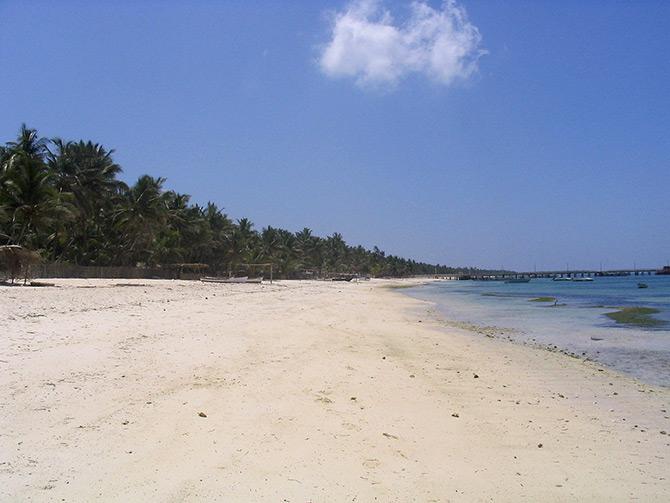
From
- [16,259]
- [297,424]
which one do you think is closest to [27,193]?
[16,259]

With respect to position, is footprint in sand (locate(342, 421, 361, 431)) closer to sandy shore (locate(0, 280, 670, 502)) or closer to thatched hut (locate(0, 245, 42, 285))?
sandy shore (locate(0, 280, 670, 502))

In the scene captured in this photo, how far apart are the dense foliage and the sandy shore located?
26.0 meters

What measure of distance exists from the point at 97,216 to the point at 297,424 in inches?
2171

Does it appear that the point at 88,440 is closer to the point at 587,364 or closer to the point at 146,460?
the point at 146,460

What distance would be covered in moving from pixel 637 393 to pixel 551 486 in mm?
5465

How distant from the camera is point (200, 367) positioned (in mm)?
8156

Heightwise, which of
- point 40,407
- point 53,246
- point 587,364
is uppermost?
point 53,246

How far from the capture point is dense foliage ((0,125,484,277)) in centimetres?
3266

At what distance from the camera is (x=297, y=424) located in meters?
5.82

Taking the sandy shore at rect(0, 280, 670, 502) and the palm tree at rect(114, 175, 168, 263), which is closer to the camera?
the sandy shore at rect(0, 280, 670, 502)

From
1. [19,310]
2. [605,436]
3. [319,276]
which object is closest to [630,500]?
[605,436]

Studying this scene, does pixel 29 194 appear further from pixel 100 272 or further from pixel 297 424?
pixel 297 424

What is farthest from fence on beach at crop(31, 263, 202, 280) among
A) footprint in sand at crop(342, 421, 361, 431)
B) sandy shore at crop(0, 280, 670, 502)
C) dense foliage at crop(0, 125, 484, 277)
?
footprint in sand at crop(342, 421, 361, 431)

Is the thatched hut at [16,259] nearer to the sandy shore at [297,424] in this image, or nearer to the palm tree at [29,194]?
the palm tree at [29,194]
